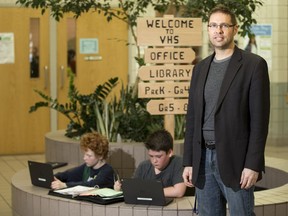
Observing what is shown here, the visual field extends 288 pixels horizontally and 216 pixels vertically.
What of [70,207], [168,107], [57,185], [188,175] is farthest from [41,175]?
[188,175]

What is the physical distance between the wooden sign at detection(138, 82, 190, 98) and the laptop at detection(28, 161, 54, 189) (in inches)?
41.5

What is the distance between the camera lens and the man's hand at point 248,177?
12.9 feet

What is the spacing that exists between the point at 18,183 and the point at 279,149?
6.42 m

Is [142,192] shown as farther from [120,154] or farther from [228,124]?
[120,154]

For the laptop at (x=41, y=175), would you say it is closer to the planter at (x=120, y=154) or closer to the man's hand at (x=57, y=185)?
the man's hand at (x=57, y=185)

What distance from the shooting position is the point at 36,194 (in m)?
5.89

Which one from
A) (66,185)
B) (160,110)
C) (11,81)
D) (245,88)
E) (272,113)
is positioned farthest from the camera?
(272,113)

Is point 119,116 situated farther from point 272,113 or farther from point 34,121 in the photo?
point 272,113

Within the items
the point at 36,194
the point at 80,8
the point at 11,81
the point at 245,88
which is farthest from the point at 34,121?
the point at 245,88

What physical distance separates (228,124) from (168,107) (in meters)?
2.89

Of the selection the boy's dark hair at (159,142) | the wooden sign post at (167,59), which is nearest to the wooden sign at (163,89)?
the wooden sign post at (167,59)

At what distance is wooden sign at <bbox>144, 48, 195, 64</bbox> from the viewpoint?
6719mm

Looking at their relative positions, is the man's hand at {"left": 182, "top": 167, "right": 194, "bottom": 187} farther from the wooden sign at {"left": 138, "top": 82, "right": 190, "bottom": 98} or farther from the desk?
the wooden sign at {"left": 138, "top": 82, "right": 190, "bottom": 98}

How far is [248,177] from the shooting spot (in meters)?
3.92
